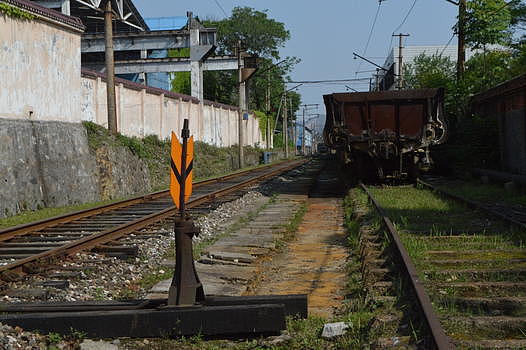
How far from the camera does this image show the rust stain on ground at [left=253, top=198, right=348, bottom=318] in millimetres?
6363

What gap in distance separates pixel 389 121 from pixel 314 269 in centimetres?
994

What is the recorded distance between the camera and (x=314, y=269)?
7801 mm

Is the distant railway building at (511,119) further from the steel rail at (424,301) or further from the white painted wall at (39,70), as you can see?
the white painted wall at (39,70)

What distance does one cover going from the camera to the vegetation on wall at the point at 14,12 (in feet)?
52.7

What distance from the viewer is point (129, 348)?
464 cm

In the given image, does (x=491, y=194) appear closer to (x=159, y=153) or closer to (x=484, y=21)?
(x=484, y=21)

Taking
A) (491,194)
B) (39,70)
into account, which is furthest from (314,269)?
(39,70)

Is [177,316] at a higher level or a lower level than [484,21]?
lower

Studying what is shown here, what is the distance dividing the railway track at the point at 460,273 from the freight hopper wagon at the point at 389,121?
18.5 feet

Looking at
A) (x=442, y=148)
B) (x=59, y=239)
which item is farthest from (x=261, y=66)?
(x=59, y=239)

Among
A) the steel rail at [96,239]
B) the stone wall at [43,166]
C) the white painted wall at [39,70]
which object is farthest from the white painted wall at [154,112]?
the steel rail at [96,239]

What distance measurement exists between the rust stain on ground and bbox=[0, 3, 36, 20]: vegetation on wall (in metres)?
9.20

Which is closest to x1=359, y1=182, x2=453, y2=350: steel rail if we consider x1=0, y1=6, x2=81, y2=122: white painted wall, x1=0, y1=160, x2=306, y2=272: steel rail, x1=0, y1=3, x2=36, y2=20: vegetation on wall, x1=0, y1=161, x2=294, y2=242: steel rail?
x1=0, y1=160, x2=306, y2=272: steel rail

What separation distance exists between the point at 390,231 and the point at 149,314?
442 cm
